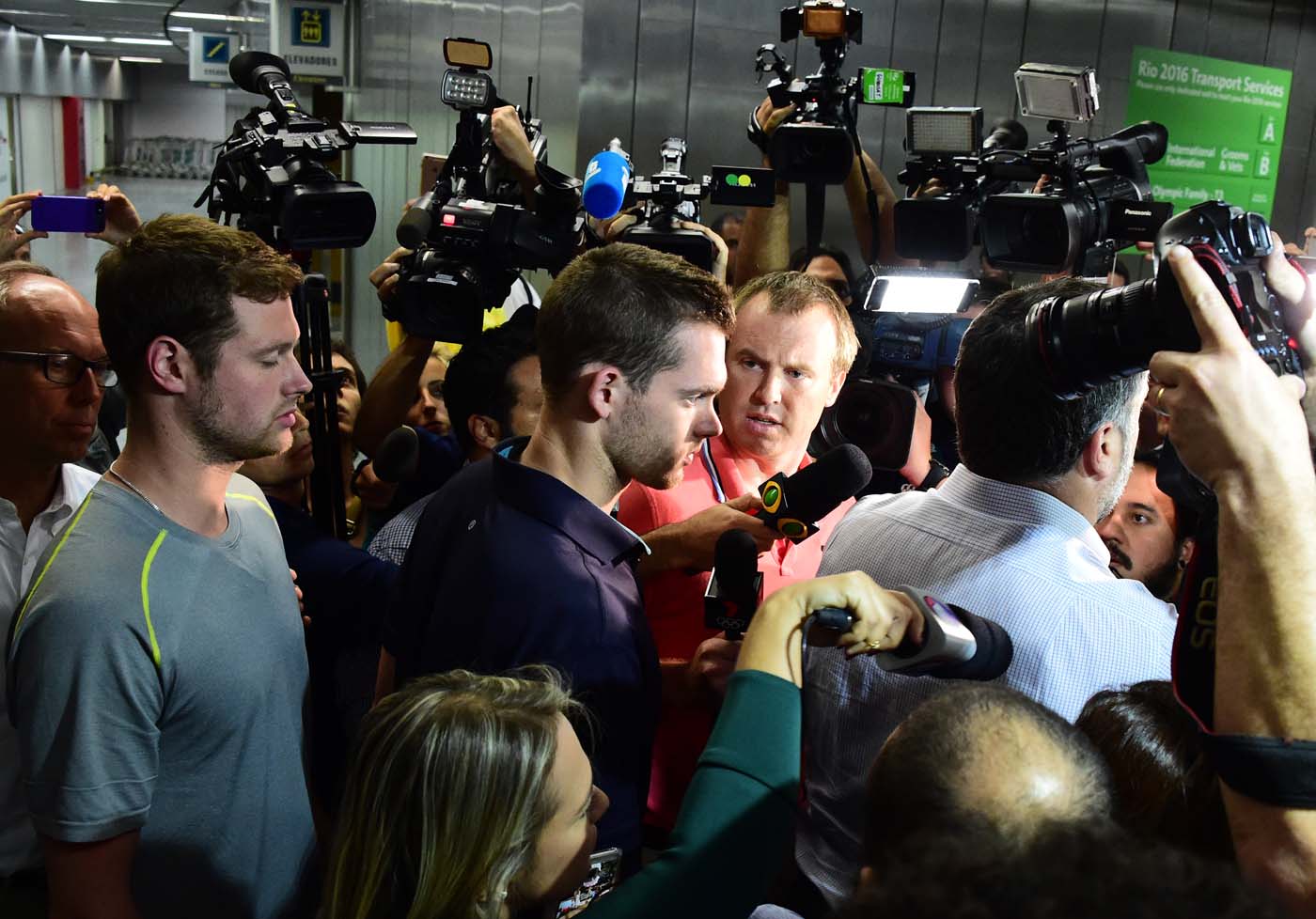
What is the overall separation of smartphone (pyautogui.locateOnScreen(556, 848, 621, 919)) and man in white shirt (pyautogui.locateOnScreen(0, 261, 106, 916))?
1199mm

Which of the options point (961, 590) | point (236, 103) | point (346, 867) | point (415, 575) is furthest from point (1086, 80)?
point (236, 103)

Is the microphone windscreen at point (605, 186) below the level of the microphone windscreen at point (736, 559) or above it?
→ above

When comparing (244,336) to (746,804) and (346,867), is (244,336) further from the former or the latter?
(746,804)

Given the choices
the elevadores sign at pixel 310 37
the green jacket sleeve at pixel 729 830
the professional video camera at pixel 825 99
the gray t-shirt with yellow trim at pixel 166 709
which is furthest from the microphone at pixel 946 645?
the elevadores sign at pixel 310 37

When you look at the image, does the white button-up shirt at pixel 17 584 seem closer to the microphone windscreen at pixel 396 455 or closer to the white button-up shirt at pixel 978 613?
the microphone windscreen at pixel 396 455

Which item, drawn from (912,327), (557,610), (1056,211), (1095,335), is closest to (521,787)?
(557,610)

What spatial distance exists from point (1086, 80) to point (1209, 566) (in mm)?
1947

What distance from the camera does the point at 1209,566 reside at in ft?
4.11

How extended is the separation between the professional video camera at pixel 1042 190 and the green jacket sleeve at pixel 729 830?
5.51 ft

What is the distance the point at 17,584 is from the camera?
2080 mm

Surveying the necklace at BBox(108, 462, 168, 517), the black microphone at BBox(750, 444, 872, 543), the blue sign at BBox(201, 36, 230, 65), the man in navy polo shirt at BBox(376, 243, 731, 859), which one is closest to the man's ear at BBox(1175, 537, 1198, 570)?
the black microphone at BBox(750, 444, 872, 543)

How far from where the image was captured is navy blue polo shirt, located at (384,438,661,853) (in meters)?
1.69

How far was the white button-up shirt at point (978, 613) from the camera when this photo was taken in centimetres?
150

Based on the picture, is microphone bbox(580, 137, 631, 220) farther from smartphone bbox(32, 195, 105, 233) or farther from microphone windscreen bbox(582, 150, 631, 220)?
smartphone bbox(32, 195, 105, 233)
